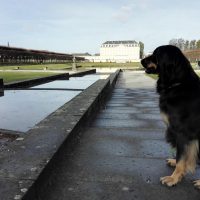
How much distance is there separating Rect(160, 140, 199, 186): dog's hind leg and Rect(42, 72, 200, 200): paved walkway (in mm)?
83

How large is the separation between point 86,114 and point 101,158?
2214 mm

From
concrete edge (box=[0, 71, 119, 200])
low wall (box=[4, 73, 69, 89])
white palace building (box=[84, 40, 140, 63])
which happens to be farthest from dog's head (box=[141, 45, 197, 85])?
white palace building (box=[84, 40, 140, 63])

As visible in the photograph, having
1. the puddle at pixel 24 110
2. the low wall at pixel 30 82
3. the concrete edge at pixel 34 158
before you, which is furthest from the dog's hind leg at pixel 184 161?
the low wall at pixel 30 82

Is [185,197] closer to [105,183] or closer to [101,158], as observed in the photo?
[105,183]

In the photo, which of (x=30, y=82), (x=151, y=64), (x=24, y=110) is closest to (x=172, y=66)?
(x=151, y=64)

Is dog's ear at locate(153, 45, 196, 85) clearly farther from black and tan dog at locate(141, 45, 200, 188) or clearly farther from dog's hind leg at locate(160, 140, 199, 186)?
dog's hind leg at locate(160, 140, 199, 186)

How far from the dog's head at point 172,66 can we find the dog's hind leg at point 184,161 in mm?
726

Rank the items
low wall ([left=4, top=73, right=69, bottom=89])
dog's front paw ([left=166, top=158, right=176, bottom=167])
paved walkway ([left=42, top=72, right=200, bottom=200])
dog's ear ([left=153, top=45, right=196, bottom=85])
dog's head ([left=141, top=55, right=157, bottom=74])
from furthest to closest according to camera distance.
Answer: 1. low wall ([left=4, top=73, right=69, bottom=89])
2. dog's front paw ([left=166, top=158, right=176, bottom=167])
3. dog's head ([left=141, top=55, right=157, bottom=74])
4. dog's ear ([left=153, top=45, right=196, bottom=85])
5. paved walkway ([left=42, top=72, right=200, bottom=200])

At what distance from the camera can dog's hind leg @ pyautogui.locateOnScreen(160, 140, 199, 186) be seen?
388 centimetres

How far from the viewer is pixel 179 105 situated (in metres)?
3.97

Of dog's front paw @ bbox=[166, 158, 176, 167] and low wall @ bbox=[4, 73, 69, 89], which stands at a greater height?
low wall @ bbox=[4, 73, 69, 89]

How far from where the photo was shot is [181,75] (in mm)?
4047

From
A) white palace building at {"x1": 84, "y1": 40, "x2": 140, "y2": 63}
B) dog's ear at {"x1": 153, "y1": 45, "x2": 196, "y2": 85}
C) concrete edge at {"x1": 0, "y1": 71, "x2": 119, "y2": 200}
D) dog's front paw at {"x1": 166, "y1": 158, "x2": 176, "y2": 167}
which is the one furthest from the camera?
white palace building at {"x1": 84, "y1": 40, "x2": 140, "y2": 63}

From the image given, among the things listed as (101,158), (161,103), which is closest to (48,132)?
(101,158)
